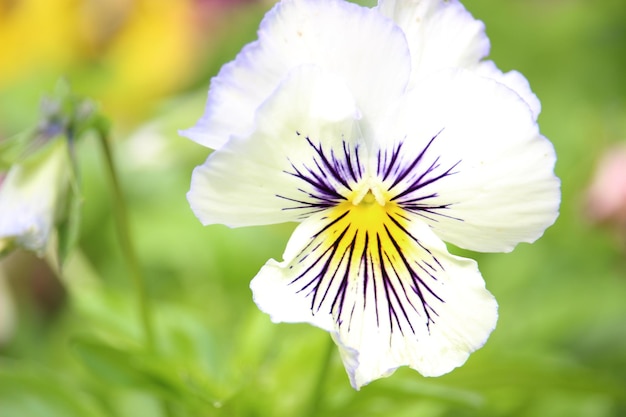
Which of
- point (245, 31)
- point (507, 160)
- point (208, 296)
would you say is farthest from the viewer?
point (245, 31)

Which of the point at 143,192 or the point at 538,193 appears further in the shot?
the point at 143,192

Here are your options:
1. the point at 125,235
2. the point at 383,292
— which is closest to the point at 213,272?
the point at 125,235

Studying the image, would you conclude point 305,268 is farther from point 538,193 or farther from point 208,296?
point 208,296

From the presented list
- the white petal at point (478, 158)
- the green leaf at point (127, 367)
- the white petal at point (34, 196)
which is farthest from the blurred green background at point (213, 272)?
the white petal at point (478, 158)

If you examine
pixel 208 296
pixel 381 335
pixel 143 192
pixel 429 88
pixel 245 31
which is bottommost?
pixel 381 335

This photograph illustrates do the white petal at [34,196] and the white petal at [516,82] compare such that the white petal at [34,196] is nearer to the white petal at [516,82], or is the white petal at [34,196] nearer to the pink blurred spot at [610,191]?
the white petal at [516,82]

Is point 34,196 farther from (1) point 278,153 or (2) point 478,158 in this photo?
(2) point 478,158

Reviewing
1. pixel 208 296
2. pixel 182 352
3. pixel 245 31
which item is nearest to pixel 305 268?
pixel 182 352

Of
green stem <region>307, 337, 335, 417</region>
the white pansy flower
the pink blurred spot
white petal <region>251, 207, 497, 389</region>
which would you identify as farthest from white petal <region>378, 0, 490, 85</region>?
the pink blurred spot
